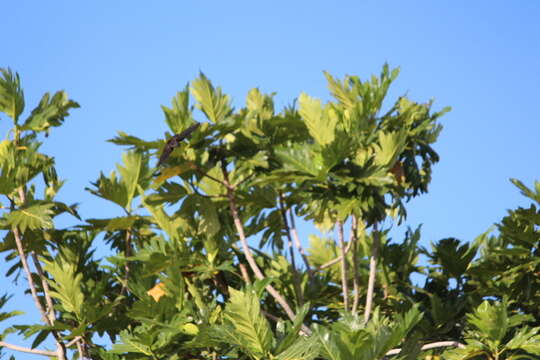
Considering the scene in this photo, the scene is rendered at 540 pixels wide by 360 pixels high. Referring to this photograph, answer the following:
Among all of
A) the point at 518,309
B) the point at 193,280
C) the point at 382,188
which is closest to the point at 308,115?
the point at 382,188

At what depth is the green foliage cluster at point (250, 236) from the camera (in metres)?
6.80

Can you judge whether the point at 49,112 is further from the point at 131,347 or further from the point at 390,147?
the point at 390,147

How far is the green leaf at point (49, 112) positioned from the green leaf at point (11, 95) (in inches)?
6.5

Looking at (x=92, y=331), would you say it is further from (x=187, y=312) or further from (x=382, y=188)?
(x=382, y=188)

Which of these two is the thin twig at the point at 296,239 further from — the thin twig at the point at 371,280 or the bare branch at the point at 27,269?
the bare branch at the point at 27,269

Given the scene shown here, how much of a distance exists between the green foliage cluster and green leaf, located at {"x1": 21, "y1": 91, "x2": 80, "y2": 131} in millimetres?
16

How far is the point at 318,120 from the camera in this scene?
6.98 meters

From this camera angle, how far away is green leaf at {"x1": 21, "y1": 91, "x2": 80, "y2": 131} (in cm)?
818

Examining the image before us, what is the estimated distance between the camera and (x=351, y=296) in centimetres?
842

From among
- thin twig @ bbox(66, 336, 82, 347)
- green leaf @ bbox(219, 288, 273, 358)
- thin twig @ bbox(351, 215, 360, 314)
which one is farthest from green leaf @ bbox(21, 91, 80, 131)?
green leaf @ bbox(219, 288, 273, 358)

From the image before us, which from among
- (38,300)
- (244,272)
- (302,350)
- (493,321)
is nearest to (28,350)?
(38,300)

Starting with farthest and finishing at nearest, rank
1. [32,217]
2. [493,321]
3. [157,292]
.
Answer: [32,217]
[157,292]
[493,321]

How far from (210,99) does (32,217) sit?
6.57ft

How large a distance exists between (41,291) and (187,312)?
2.34m
